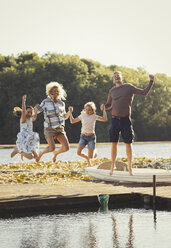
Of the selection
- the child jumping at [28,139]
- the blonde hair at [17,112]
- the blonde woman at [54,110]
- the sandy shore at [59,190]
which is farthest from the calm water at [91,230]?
the blonde hair at [17,112]

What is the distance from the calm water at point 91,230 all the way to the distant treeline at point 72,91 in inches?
2011

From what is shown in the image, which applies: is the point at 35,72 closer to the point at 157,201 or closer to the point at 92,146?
the point at 92,146

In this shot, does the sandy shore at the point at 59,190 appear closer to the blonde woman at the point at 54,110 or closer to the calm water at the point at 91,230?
the calm water at the point at 91,230

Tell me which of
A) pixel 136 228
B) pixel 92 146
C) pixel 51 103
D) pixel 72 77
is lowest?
pixel 136 228

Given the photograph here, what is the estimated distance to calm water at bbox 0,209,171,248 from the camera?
21.5 ft

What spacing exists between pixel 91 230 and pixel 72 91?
184ft

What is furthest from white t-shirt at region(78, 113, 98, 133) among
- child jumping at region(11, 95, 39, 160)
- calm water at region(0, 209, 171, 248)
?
calm water at region(0, 209, 171, 248)

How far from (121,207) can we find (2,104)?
53990 mm

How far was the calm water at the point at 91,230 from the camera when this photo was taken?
21.5 feet

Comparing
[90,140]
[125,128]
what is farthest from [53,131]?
[90,140]

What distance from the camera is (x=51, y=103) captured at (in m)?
11.0

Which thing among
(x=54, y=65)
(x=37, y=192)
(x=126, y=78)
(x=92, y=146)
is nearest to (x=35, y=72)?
(x=54, y=65)

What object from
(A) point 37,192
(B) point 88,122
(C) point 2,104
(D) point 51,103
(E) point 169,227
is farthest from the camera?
(C) point 2,104

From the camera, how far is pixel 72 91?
207ft
